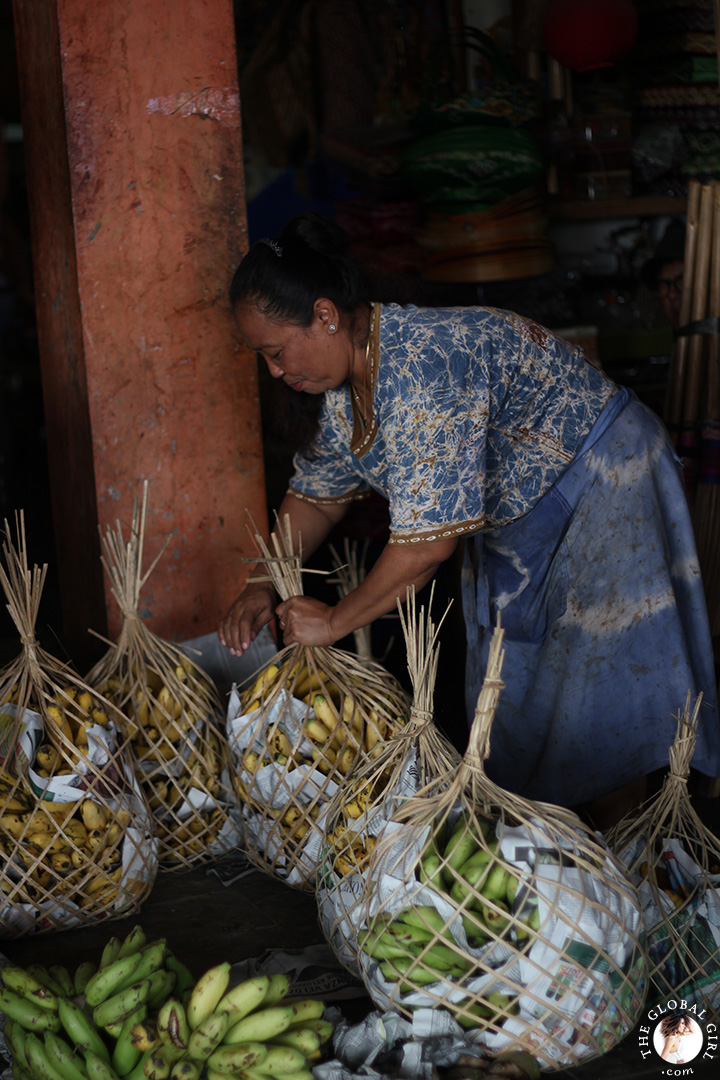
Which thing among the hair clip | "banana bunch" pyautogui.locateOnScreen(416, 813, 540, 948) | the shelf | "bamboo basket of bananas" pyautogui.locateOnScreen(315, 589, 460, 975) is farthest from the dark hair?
the shelf

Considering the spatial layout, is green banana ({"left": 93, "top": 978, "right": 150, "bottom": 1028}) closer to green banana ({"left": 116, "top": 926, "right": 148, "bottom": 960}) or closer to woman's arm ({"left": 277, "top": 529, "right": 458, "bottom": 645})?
green banana ({"left": 116, "top": 926, "right": 148, "bottom": 960})

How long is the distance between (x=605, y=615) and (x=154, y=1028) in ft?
4.01

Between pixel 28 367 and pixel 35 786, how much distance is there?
5.59 m

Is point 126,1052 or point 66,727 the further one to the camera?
point 66,727

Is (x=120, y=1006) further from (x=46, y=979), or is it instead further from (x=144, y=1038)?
(x=46, y=979)

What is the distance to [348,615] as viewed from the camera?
6.45ft

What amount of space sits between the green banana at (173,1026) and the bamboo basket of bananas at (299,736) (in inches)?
22.1

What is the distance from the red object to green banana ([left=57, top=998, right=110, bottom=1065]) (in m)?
3.47

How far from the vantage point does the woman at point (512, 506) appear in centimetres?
187

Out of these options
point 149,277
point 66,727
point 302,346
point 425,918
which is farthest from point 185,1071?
point 149,277

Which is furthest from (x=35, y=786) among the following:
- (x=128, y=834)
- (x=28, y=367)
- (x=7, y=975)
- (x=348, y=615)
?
(x=28, y=367)

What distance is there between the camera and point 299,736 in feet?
6.66

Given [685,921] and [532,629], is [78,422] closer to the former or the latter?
[532,629]

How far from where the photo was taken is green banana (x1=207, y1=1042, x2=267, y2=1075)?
1459 mm
